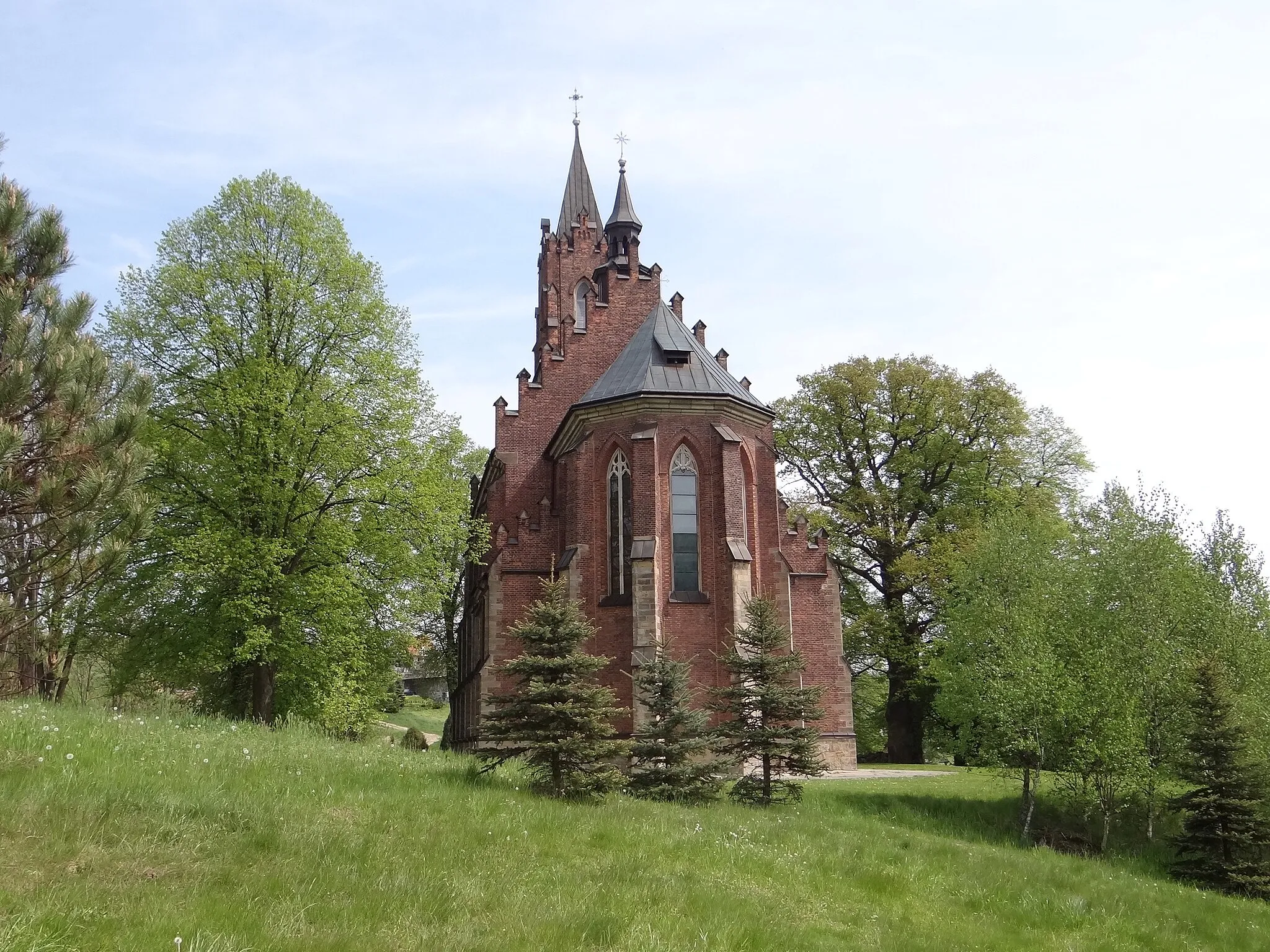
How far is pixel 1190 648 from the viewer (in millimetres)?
19906

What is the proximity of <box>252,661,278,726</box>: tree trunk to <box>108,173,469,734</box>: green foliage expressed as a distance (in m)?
0.03

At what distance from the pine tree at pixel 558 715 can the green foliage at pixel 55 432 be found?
5.52 m

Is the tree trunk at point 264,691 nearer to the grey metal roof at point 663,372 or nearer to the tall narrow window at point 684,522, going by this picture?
the tall narrow window at point 684,522

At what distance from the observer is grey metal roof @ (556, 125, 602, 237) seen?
4378 cm

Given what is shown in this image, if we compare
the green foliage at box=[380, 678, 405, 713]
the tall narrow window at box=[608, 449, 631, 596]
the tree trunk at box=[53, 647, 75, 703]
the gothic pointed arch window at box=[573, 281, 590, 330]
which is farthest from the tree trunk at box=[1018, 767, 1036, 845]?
the gothic pointed arch window at box=[573, 281, 590, 330]

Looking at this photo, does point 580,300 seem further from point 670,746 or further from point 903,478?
point 670,746

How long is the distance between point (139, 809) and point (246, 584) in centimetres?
1093

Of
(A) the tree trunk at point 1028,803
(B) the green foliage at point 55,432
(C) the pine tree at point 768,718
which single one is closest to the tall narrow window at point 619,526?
(C) the pine tree at point 768,718

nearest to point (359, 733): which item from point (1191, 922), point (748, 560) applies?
point (748, 560)

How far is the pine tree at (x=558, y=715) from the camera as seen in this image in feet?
45.9

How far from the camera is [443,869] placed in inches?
358

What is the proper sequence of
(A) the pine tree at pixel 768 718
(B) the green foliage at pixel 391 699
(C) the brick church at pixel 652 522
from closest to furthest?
(A) the pine tree at pixel 768 718 → (B) the green foliage at pixel 391 699 → (C) the brick church at pixel 652 522

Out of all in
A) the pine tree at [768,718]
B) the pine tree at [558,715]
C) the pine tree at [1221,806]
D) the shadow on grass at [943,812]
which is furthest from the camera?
the shadow on grass at [943,812]

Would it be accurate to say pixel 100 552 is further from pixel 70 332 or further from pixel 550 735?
pixel 550 735
